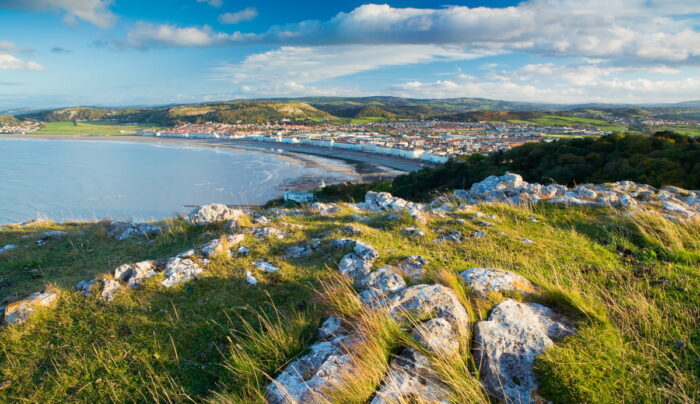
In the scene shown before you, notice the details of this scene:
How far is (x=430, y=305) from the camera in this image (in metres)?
3.35

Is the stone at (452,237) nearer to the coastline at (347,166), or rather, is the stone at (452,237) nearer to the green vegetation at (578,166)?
the green vegetation at (578,166)

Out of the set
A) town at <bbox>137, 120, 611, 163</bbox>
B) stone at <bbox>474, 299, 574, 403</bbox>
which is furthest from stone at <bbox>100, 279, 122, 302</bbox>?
town at <bbox>137, 120, 611, 163</bbox>

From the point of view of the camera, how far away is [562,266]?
4.62m

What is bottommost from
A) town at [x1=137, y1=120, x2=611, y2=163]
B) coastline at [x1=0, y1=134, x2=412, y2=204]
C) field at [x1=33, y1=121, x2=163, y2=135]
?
coastline at [x1=0, y1=134, x2=412, y2=204]

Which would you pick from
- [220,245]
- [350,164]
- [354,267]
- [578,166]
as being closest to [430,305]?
[354,267]

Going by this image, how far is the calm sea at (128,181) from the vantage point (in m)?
29.9

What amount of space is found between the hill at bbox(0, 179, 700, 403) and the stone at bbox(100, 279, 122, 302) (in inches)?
0.9

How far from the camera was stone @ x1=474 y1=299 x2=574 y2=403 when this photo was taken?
2.62m

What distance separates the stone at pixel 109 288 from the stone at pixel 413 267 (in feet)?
12.7

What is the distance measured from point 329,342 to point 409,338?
76 cm

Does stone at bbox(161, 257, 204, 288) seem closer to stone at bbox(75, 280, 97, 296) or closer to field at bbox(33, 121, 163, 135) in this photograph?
stone at bbox(75, 280, 97, 296)

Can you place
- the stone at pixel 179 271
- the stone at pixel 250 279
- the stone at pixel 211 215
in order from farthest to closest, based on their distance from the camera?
1. the stone at pixel 211 215
2. the stone at pixel 179 271
3. the stone at pixel 250 279

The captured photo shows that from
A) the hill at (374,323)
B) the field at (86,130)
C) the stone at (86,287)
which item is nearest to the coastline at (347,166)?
the stone at (86,287)

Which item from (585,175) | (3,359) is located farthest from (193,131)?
(3,359)
